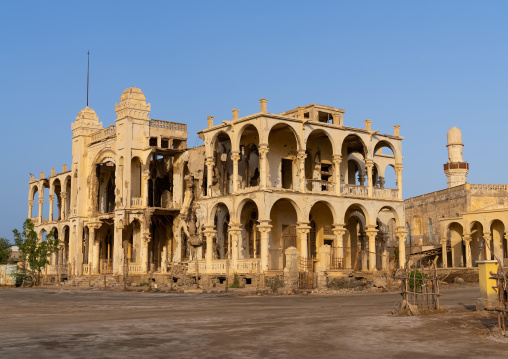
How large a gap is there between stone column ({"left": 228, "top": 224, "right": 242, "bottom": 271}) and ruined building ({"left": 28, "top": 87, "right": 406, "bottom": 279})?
0.08m

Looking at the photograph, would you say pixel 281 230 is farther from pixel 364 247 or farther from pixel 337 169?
pixel 364 247

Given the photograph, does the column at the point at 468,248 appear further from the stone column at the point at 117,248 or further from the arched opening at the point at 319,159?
the stone column at the point at 117,248

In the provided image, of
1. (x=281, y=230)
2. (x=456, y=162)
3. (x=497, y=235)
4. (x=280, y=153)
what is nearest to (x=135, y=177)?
(x=280, y=153)

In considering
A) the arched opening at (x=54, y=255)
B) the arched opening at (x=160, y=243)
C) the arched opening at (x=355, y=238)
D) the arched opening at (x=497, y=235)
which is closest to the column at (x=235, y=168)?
the arched opening at (x=355, y=238)

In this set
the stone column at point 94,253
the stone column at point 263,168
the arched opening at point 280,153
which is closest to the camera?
the stone column at point 263,168

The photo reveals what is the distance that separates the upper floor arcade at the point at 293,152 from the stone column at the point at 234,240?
1985 millimetres

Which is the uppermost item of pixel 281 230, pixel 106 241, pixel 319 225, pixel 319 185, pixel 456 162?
pixel 456 162

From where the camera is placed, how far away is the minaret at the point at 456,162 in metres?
60.3

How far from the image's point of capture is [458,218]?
151ft

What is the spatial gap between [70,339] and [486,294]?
10.2 m

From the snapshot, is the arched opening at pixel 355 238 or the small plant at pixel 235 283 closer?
the small plant at pixel 235 283

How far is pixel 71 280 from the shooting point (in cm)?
4419

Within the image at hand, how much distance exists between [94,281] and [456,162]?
35.5 metres

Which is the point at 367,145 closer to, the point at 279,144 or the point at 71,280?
the point at 279,144
